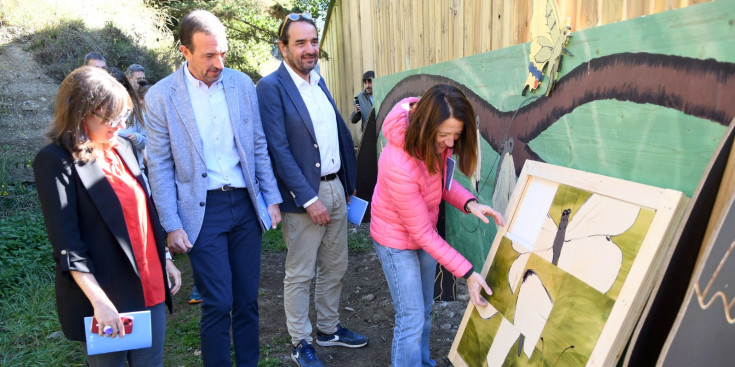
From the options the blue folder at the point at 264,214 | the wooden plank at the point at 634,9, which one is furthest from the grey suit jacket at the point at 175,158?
the wooden plank at the point at 634,9

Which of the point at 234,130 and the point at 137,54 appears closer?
the point at 234,130

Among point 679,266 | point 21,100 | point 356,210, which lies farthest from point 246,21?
point 679,266

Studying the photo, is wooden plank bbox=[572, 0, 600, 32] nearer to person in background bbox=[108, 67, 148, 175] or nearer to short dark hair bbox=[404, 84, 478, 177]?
short dark hair bbox=[404, 84, 478, 177]

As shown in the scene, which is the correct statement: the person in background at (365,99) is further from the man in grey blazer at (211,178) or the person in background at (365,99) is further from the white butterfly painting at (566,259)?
the white butterfly painting at (566,259)

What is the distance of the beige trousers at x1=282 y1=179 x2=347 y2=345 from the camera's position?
128 inches

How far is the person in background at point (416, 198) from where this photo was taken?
2.36 m

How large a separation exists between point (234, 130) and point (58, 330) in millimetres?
2495

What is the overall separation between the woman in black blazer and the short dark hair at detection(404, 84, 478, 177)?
126 cm

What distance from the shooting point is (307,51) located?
125 inches

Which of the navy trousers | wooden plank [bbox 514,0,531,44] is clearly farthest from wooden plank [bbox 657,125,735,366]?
the navy trousers

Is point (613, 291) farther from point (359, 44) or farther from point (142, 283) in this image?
point (359, 44)

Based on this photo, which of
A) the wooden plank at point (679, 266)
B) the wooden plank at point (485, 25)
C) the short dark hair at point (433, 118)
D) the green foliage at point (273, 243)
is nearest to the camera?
the wooden plank at point (679, 266)

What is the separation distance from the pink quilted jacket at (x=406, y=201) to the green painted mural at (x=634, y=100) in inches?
22.2

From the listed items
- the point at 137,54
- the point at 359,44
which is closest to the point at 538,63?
the point at 359,44
